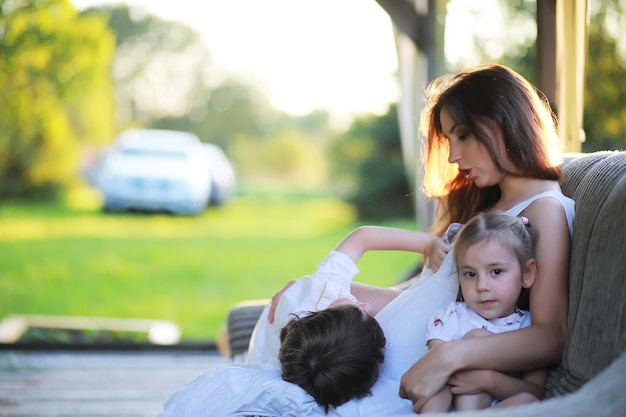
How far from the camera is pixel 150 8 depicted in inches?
309

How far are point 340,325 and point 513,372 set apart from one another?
1.09ft

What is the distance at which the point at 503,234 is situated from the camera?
1.39 meters

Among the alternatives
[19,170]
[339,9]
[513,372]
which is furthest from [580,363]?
[339,9]

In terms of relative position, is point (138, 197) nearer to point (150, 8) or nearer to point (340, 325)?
point (150, 8)

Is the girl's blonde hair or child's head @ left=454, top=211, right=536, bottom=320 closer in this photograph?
child's head @ left=454, top=211, right=536, bottom=320

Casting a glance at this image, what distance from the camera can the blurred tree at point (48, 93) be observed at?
6.06 meters

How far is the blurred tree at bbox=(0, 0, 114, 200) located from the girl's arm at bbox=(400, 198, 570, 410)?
5.20 metres

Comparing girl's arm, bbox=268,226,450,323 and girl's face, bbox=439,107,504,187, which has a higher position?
girl's face, bbox=439,107,504,187

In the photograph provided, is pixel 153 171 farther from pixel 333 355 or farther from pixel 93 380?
pixel 333 355

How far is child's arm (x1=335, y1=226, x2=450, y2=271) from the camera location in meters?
1.69

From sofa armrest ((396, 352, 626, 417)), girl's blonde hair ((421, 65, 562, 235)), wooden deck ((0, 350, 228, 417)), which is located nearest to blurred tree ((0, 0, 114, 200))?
wooden deck ((0, 350, 228, 417))

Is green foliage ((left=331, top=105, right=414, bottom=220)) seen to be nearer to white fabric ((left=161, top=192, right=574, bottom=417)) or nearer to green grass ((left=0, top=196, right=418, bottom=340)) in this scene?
green grass ((left=0, top=196, right=418, bottom=340))

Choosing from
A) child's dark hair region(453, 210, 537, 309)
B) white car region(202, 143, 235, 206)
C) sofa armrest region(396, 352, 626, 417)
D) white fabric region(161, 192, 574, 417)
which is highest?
child's dark hair region(453, 210, 537, 309)

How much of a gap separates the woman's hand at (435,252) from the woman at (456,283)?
4cm
